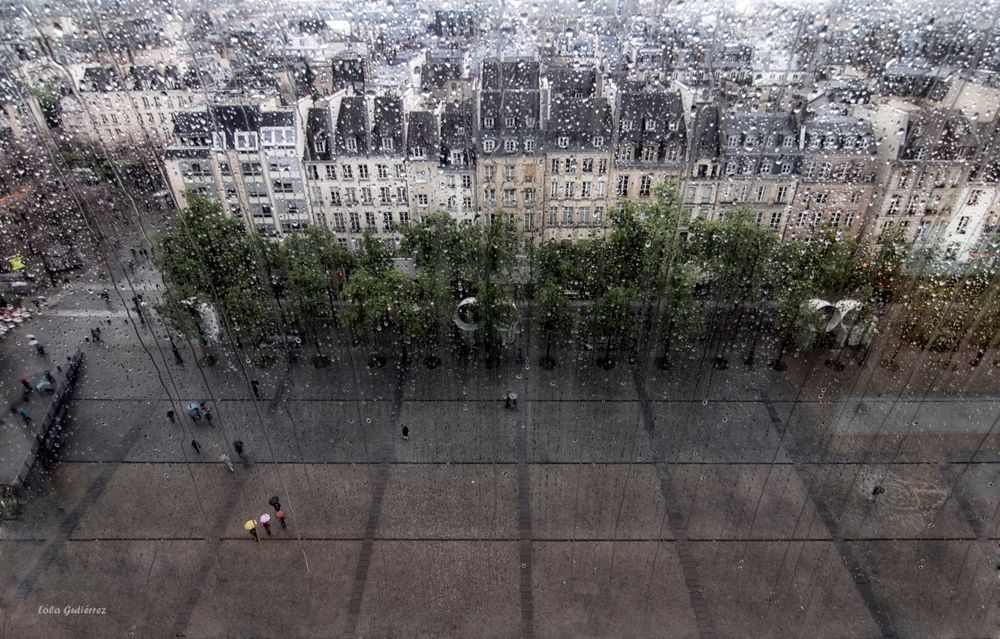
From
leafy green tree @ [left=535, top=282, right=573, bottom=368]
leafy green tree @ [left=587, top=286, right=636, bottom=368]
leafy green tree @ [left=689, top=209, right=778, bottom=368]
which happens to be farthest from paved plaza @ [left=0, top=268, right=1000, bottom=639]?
leafy green tree @ [left=689, top=209, right=778, bottom=368]

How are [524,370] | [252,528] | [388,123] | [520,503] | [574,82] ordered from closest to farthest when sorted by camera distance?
[252,528]
[520,503]
[524,370]
[388,123]
[574,82]

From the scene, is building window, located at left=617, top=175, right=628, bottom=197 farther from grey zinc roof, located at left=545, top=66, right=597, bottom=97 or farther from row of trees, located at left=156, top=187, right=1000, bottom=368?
grey zinc roof, located at left=545, top=66, right=597, bottom=97

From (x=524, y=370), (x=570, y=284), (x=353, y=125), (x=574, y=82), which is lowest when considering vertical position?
(x=524, y=370)

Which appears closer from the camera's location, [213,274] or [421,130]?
[213,274]

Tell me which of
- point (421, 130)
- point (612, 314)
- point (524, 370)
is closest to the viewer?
point (612, 314)

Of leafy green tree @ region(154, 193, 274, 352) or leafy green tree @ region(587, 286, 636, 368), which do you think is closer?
leafy green tree @ region(587, 286, 636, 368)

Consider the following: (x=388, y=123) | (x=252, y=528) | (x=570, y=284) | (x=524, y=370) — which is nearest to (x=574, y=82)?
(x=388, y=123)

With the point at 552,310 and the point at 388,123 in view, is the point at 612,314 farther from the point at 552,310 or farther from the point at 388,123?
the point at 388,123
